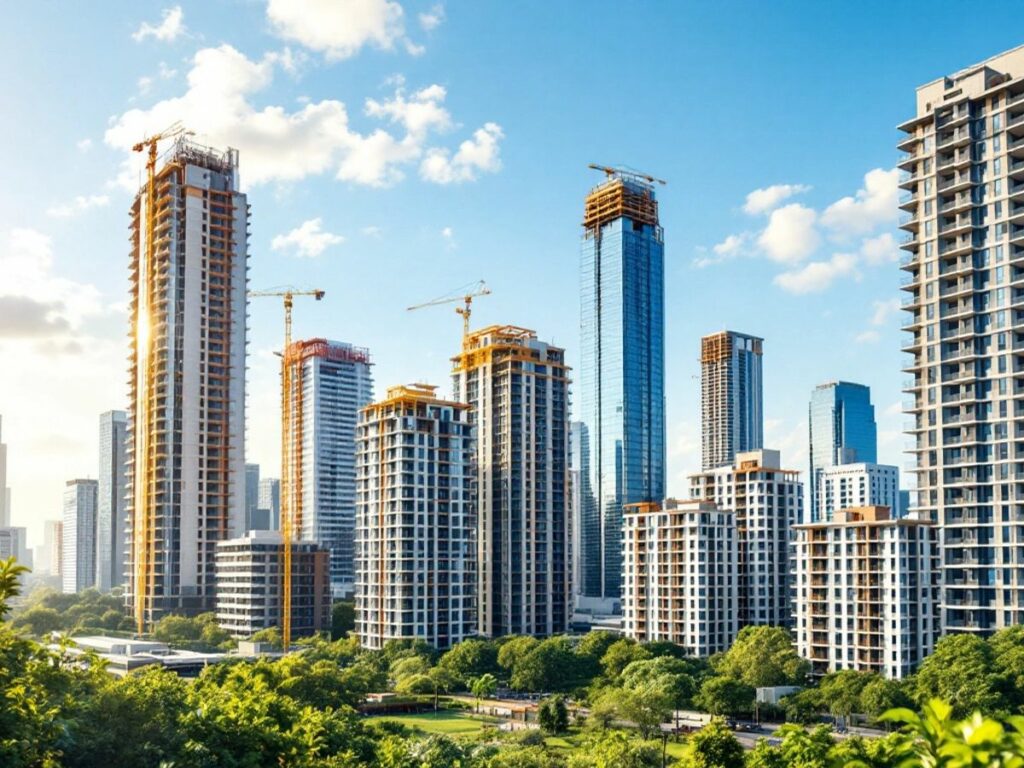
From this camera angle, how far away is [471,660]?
400 ft

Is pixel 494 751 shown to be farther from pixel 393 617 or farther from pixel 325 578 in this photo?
pixel 325 578

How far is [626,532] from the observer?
141 metres

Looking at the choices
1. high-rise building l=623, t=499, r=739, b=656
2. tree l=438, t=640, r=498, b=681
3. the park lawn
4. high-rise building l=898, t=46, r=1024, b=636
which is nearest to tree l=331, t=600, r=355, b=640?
tree l=438, t=640, r=498, b=681

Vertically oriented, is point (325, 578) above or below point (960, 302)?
below

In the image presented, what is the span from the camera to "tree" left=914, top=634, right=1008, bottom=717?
82.4 meters

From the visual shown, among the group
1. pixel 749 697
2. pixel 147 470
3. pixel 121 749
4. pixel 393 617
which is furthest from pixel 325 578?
pixel 121 749

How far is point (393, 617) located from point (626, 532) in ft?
106

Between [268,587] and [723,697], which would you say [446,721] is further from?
[268,587]

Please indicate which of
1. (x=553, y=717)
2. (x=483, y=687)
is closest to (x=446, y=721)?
(x=483, y=687)

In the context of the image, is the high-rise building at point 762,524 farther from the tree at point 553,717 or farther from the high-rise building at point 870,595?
the tree at point 553,717

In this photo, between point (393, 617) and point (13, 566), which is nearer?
point (13, 566)

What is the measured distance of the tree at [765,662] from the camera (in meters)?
102

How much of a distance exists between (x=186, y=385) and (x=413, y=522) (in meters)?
48.5

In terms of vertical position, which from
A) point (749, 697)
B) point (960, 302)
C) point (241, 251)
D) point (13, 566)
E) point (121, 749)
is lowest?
point (749, 697)
